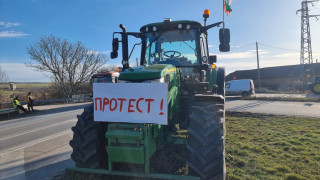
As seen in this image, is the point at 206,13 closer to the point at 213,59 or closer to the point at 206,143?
the point at 213,59

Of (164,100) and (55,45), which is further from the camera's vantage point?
(55,45)

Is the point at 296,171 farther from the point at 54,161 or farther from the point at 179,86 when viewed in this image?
the point at 54,161

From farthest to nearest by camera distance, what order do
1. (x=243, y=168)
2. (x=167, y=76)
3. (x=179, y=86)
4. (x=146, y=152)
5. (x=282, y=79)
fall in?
(x=282, y=79)
(x=179, y=86)
(x=243, y=168)
(x=167, y=76)
(x=146, y=152)

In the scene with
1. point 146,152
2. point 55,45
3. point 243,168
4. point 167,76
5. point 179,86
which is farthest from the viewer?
point 55,45

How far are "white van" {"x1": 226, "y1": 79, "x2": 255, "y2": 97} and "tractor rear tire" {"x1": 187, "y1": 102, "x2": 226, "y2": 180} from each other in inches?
757

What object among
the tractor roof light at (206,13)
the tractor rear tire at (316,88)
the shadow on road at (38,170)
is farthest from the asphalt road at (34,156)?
the tractor rear tire at (316,88)

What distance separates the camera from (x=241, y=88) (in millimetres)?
21578

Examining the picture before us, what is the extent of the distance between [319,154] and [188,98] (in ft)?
10.4

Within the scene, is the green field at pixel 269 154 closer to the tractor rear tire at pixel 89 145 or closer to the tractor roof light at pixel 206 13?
the tractor rear tire at pixel 89 145

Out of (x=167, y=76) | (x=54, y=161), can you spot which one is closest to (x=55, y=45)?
(x=54, y=161)

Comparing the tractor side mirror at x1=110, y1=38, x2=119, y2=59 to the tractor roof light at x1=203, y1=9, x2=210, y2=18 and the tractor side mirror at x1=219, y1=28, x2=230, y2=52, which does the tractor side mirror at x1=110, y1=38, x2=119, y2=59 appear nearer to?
the tractor roof light at x1=203, y1=9, x2=210, y2=18

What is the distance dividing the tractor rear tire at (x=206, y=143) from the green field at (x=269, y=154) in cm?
98

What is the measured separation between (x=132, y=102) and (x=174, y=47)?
2195mm

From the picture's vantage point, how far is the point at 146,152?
3.08 meters
